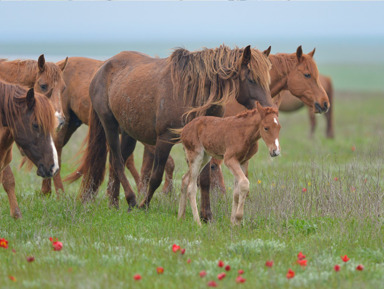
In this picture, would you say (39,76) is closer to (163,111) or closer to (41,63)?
(41,63)

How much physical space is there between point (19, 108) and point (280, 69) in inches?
174

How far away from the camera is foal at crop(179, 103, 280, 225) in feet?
21.8

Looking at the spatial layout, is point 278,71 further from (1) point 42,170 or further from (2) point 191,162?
(1) point 42,170

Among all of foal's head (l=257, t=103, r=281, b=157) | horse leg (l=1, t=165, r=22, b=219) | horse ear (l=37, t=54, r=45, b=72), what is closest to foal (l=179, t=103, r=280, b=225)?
foal's head (l=257, t=103, r=281, b=157)

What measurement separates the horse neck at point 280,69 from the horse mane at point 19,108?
4.04 metres

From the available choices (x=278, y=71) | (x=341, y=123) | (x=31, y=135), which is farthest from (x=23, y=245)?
(x=341, y=123)

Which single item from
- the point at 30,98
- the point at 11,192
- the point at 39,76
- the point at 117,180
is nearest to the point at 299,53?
the point at 117,180

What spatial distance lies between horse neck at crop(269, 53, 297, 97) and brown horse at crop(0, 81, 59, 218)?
402cm

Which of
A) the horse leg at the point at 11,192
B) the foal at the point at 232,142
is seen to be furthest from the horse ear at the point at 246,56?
the horse leg at the point at 11,192

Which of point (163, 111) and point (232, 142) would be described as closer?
point (232, 142)

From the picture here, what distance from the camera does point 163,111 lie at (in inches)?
312

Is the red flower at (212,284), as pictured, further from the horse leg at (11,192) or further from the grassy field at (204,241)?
the horse leg at (11,192)

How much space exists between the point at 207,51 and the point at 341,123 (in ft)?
79.8

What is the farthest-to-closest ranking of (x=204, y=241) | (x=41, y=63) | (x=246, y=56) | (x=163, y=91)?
(x=41, y=63) < (x=163, y=91) < (x=246, y=56) < (x=204, y=241)
